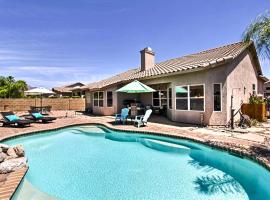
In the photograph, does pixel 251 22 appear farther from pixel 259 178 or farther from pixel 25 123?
pixel 25 123

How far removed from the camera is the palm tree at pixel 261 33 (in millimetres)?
8254

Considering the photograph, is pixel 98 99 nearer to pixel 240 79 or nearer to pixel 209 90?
pixel 209 90

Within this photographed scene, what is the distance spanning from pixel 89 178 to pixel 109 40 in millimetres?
21926

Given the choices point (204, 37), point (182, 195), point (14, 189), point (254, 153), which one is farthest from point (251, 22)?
point (204, 37)

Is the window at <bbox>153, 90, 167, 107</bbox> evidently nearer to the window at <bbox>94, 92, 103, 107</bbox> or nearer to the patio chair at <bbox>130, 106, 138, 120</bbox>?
the patio chair at <bbox>130, 106, 138, 120</bbox>

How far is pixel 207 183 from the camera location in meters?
6.79

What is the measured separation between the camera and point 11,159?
767 centimetres

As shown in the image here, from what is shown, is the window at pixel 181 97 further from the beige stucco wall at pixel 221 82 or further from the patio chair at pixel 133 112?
the patio chair at pixel 133 112

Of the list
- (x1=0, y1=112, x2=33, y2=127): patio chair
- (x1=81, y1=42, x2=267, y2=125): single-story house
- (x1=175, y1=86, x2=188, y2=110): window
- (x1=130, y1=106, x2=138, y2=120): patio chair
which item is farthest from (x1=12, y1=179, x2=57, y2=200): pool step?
(x1=175, y1=86, x2=188, y2=110): window

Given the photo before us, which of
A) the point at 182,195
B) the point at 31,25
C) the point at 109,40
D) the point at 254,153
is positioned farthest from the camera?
the point at 109,40

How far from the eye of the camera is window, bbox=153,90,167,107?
801 inches

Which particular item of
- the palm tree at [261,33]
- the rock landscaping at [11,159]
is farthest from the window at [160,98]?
the rock landscaping at [11,159]

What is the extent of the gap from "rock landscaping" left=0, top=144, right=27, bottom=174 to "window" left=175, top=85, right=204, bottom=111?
36.5 feet

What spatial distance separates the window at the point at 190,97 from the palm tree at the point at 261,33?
6167 millimetres
